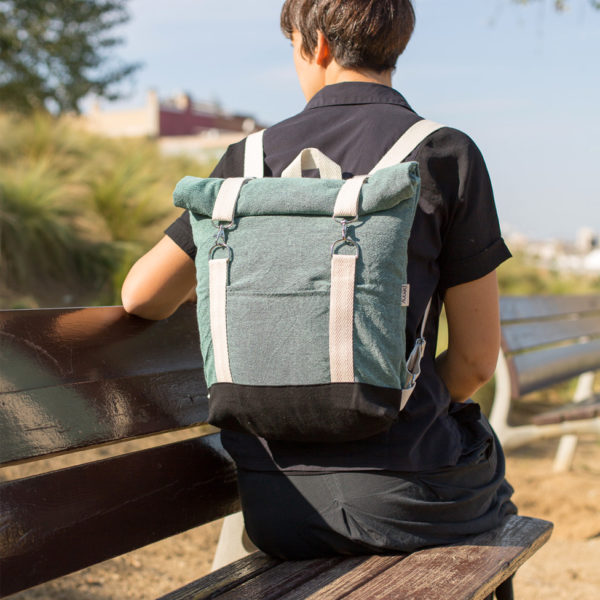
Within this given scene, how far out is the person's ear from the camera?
63.3 inches

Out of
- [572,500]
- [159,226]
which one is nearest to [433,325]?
[572,500]

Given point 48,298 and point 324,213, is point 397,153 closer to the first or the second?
point 324,213

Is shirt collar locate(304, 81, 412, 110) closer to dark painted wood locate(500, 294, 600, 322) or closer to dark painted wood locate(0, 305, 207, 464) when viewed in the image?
dark painted wood locate(0, 305, 207, 464)

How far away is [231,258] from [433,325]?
0.50 m

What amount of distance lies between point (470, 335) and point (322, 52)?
0.71m

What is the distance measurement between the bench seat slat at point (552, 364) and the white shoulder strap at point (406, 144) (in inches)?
92.1

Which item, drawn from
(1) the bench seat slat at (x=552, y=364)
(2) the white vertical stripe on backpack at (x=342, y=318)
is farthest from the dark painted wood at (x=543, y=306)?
(2) the white vertical stripe on backpack at (x=342, y=318)

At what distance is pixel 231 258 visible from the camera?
1389 mm

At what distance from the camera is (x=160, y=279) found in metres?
1.65

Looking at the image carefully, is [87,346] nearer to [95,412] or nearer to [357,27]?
[95,412]

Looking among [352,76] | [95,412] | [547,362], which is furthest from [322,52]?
[547,362]

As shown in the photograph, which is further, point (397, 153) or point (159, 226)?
point (159, 226)

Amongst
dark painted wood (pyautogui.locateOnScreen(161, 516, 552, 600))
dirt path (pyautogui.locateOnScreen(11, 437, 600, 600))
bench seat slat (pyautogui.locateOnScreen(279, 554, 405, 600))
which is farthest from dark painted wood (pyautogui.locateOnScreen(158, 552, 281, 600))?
dirt path (pyautogui.locateOnScreen(11, 437, 600, 600))

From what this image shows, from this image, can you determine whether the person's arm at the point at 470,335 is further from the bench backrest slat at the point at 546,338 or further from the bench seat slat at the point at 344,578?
the bench backrest slat at the point at 546,338
